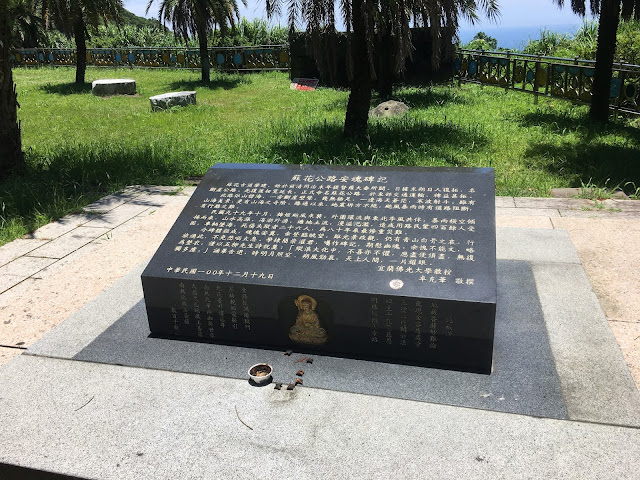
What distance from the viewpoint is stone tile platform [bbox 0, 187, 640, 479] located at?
8.46 ft

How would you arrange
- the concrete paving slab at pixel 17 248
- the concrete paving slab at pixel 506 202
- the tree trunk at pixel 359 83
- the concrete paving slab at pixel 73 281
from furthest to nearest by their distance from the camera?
the tree trunk at pixel 359 83 → the concrete paving slab at pixel 506 202 → the concrete paving slab at pixel 17 248 → the concrete paving slab at pixel 73 281

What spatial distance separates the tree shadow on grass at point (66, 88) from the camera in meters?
17.8

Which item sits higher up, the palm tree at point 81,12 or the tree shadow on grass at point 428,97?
the palm tree at point 81,12

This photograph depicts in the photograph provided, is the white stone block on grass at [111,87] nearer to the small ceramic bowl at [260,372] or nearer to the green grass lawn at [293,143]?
the green grass lawn at [293,143]

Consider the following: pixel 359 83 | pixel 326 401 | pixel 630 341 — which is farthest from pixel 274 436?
pixel 359 83

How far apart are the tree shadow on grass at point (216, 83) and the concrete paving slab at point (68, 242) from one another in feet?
43.0

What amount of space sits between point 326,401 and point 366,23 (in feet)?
22.1

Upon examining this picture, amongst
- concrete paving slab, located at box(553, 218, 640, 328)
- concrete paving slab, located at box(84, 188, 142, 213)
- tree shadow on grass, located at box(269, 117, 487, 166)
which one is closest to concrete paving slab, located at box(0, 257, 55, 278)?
concrete paving slab, located at box(84, 188, 142, 213)

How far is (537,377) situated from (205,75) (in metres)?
18.6

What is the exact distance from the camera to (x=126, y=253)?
5.44 meters

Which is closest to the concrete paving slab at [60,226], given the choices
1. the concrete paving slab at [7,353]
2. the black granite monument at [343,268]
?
the concrete paving slab at [7,353]

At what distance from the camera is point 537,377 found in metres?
3.14

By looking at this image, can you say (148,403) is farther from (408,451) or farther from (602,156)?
(602,156)

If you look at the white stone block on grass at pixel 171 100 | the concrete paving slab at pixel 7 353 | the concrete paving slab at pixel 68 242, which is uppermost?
the white stone block on grass at pixel 171 100
